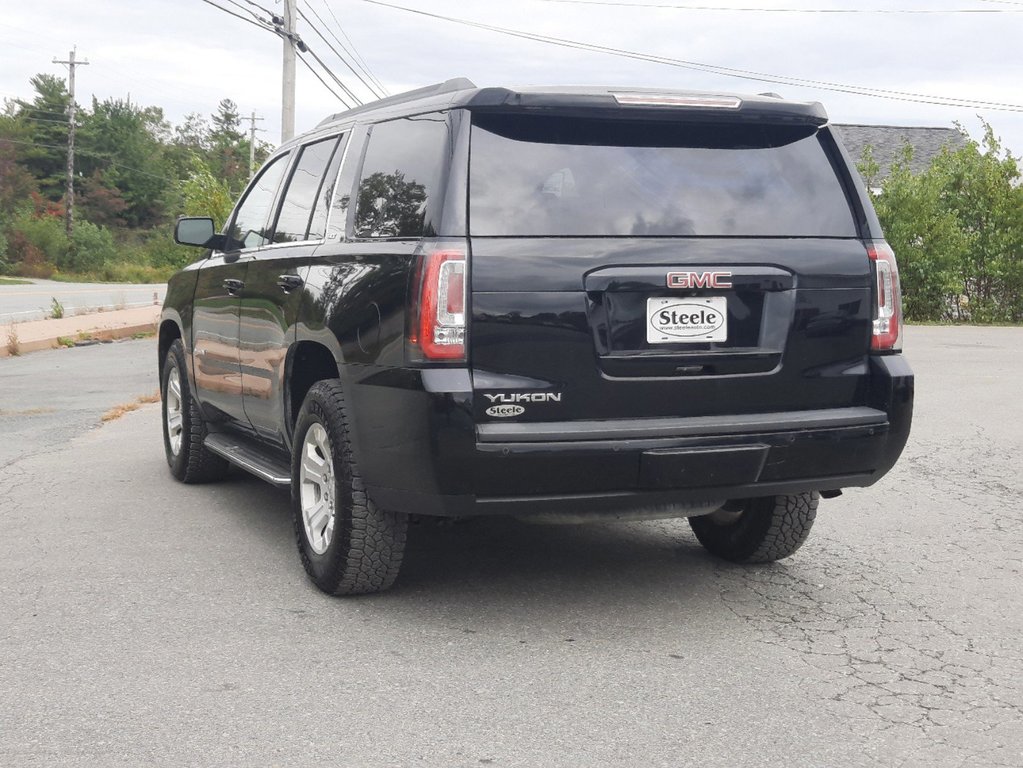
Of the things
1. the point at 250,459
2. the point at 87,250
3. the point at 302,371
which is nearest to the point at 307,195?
the point at 302,371

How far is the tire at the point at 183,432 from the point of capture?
736 cm

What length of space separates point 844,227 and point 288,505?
3592 mm

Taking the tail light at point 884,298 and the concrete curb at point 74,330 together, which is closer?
the tail light at point 884,298

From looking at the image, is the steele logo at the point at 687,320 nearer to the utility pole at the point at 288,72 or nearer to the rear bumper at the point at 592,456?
the rear bumper at the point at 592,456

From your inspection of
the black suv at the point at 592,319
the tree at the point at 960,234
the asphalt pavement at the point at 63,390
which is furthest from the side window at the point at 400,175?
the tree at the point at 960,234

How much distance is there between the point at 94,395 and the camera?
12547mm

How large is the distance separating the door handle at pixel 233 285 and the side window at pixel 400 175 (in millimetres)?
1366

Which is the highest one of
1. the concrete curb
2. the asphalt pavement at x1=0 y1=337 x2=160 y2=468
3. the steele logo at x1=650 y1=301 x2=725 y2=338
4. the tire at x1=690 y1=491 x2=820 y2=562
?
the steele logo at x1=650 y1=301 x2=725 y2=338

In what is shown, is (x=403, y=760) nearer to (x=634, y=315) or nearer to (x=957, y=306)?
(x=634, y=315)

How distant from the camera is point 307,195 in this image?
232 inches

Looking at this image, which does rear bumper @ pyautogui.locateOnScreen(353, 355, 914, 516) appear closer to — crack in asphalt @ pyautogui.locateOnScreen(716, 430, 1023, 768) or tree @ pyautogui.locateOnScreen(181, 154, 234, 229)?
crack in asphalt @ pyautogui.locateOnScreen(716, 430, 1023, 768)

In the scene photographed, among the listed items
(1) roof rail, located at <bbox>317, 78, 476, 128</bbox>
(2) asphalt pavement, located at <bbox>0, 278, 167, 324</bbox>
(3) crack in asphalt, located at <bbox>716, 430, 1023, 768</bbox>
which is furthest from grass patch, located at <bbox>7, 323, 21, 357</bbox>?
(3) crack in asphalt, located at <bbox>716, 430, 1023, 768</bbox>

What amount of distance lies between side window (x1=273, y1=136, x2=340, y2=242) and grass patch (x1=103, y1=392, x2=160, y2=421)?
523 centimetres

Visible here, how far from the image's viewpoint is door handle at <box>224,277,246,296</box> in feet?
20.6
